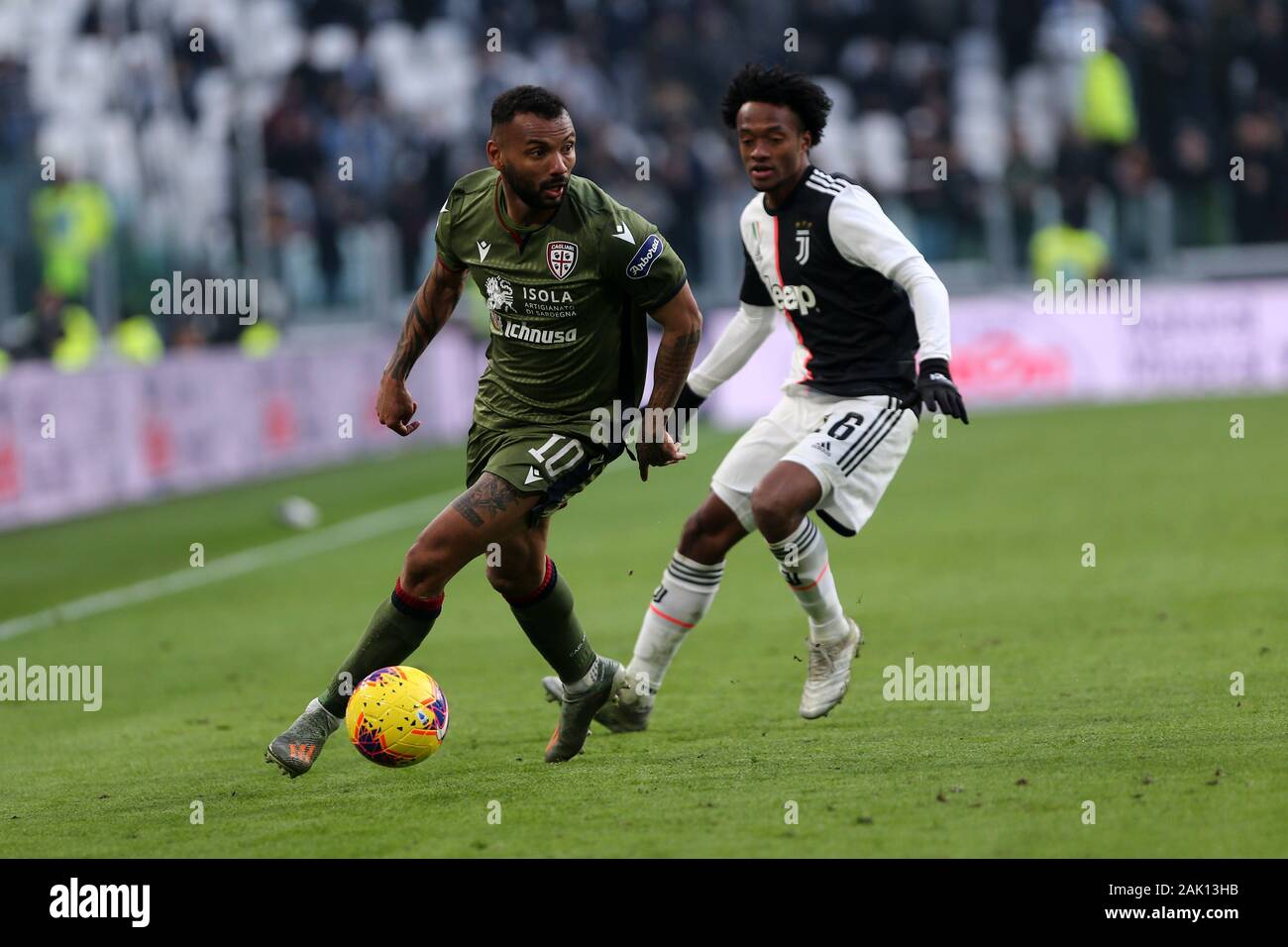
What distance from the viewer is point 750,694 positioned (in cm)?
815

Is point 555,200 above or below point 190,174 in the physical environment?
below

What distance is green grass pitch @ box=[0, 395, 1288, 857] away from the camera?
18.5 ft

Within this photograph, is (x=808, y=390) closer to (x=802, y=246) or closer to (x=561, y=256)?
(x=802, y=246)

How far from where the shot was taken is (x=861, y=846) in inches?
207

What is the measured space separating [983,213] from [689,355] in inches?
724

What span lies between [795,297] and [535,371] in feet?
4.11

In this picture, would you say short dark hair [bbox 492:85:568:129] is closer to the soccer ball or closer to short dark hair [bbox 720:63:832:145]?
short dark hair [bbox 720:63:832:145]

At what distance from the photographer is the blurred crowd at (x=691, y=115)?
73.5 feet

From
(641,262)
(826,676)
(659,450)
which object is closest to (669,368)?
(659,450)

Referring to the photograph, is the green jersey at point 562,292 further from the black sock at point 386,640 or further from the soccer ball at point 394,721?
the soccer ball at point 394,721

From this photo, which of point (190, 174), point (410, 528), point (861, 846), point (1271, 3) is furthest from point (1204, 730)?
point (1271, 3)
